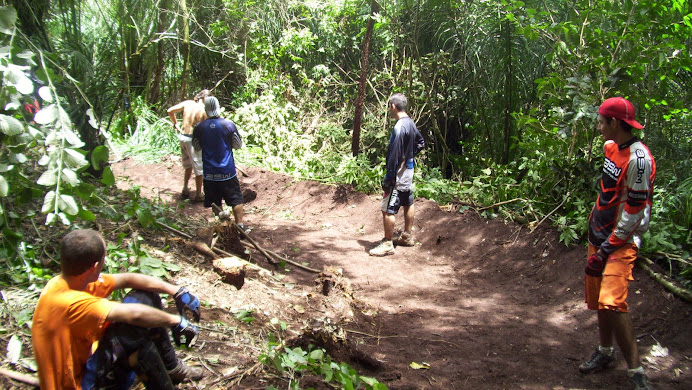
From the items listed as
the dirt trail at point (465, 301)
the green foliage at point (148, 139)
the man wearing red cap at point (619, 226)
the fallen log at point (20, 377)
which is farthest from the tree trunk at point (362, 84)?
the fallen log at point (20, 377)

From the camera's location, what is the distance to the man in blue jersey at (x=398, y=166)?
22.6 feet

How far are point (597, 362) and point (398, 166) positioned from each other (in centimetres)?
359

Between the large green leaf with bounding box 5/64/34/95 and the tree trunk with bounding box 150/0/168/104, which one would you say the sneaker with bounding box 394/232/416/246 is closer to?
the large green leaf with bounding box 5/64/34/95

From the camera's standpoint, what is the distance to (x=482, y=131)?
10.1 metres

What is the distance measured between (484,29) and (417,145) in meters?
3.34

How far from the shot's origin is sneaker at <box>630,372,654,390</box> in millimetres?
3600

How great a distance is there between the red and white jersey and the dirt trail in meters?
1.09

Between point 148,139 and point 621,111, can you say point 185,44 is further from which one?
point 621,111

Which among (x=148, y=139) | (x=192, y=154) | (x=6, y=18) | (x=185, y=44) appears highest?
(x=6, y=18)

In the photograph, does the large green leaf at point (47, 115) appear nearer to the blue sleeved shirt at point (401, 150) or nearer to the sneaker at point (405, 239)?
the blue sleeved shirt at point (401, 150)

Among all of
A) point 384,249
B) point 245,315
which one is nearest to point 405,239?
point 384,249

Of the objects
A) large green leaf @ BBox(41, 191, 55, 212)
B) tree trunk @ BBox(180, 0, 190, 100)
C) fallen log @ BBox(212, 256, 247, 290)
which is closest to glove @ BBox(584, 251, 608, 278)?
fallen log @ BBox(212, 256, 247, 290)

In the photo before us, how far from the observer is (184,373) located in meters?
3.04

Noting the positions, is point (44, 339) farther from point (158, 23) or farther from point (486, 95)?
point (158, 23)
